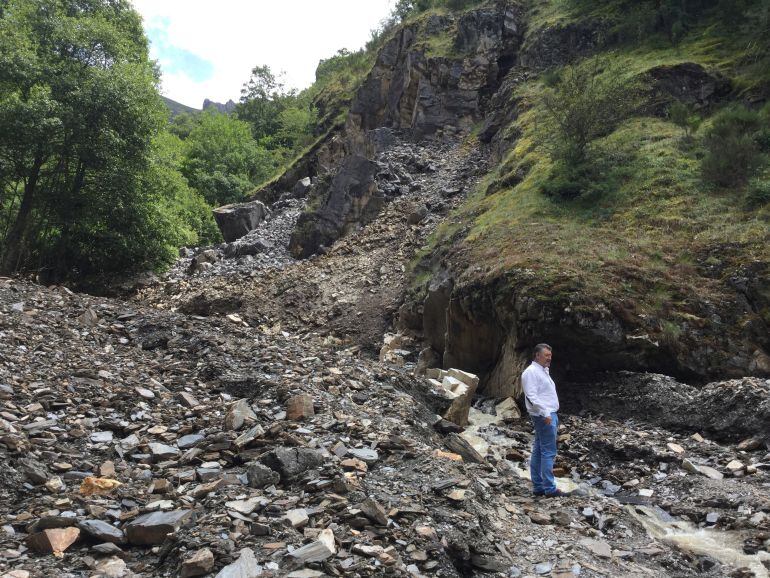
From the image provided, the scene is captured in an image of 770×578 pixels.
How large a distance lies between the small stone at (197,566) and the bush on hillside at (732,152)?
Answer: 54.9ft

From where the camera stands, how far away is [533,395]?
23.9ft

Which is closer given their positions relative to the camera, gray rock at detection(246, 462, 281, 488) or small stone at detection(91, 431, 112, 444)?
Result: gray rock at detection(246, 462, 281, 488)

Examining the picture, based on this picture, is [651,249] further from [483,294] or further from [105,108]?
[105,108]

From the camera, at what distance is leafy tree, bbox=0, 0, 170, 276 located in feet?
64.5

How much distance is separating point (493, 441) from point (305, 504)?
546 centimetres

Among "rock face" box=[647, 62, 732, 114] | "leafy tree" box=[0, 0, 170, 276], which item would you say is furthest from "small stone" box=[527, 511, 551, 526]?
"rock face" box=[647, 62, 732, 114]

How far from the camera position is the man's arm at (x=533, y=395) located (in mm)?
7202

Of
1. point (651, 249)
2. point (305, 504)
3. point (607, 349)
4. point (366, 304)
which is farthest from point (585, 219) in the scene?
point (305, 504)

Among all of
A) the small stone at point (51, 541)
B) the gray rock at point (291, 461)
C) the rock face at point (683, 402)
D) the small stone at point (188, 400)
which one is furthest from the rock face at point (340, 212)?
the small stone at point (51, 541)

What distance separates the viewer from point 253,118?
61.2 m

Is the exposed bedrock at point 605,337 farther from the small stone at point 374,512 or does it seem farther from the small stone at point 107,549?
the small stone at point 107,549

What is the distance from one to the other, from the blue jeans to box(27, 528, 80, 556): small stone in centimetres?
539

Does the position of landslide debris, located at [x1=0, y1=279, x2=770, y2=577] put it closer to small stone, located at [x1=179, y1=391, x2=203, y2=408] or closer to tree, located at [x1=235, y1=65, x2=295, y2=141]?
small stone, located at [x1=179, y1=391, x2=203, y2=408]

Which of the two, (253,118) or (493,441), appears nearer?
(493,441)
